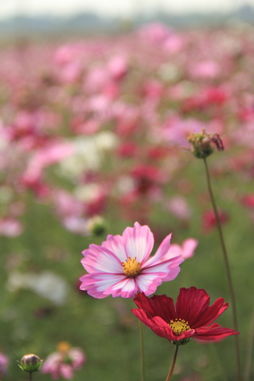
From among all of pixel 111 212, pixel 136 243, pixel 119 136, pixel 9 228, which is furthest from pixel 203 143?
pixel 119 136

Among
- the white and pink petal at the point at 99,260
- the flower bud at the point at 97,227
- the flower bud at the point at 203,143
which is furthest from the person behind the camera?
the flower bud at the point at 97,227

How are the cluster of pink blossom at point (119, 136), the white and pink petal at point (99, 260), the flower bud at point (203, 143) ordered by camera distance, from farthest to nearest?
the cluster of pink blossom at point (119, 136) < the flower bud at point (203, 143) < the white and pink petal at point (99, 260)

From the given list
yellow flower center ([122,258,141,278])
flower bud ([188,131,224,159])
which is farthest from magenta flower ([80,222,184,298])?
flower bud ([188,131,224,159])

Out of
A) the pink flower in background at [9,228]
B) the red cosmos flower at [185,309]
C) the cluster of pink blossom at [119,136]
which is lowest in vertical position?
the red cosmos flower at [185,309]

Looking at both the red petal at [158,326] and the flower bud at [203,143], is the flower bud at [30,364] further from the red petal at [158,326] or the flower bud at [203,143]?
the flower bud at [203,143]

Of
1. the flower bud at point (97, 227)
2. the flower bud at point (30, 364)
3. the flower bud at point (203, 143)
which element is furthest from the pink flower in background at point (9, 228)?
the flower bud at point (30, 364)

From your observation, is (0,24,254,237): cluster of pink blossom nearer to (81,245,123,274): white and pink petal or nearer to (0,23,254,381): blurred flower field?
(0,23,254,381): blurred flower field
